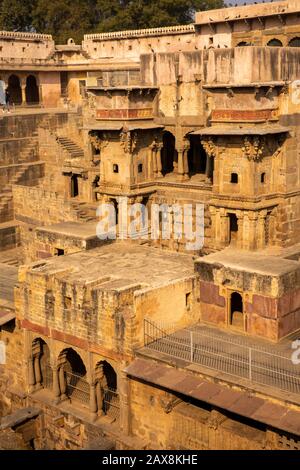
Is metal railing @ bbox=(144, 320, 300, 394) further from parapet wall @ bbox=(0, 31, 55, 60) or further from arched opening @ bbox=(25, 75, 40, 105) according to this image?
arched opening @ bbox=(25, 75, 40, 105)

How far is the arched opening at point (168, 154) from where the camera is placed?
2661cm

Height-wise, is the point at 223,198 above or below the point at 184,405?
above

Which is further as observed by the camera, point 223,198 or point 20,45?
point 20,45

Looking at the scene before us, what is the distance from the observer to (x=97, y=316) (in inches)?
730

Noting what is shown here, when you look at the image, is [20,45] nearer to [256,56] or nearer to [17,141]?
[17,141]

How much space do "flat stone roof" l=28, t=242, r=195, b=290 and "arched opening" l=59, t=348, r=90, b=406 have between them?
100 inches

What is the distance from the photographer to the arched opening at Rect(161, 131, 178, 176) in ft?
87.3

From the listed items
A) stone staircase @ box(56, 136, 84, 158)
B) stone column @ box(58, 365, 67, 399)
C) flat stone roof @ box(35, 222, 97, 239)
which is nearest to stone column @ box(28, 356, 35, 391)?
stone column @ box(58, 365, 67, 399)

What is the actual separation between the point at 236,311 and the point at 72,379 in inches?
232

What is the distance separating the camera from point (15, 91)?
47.2 metres

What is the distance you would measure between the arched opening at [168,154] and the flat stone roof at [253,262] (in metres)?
6.92

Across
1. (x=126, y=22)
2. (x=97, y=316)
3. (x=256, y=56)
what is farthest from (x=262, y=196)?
(x=126, y=22)

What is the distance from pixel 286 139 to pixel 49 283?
8799mm

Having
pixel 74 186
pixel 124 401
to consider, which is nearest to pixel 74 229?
pixel 74 186
